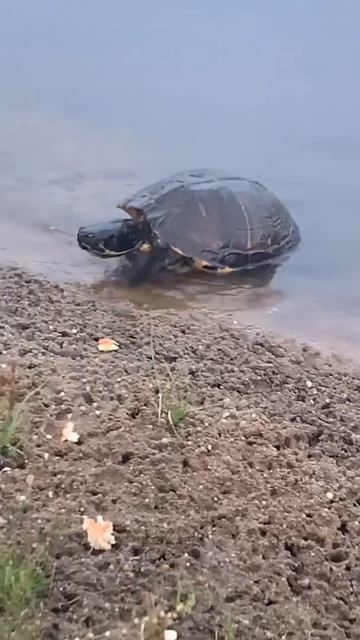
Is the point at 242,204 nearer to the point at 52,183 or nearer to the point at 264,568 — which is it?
the point at 52,183

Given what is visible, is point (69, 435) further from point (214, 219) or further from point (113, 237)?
point (214, 219)

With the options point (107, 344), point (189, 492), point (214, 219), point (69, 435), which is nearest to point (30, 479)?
point (69, 435)

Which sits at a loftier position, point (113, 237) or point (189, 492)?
point (189, 492)

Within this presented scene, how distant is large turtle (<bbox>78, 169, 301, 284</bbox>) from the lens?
6.32 meters

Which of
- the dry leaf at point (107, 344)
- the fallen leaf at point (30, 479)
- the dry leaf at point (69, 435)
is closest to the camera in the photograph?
the fallen leaf at point (30, 479)

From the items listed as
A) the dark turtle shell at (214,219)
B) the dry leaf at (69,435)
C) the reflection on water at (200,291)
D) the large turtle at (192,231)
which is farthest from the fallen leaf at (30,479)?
the dark turtle shell at (214,219)

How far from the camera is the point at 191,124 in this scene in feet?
27.7

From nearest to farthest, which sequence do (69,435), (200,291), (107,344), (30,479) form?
(30,479) → (69,435) → (107,344) → (200,291)

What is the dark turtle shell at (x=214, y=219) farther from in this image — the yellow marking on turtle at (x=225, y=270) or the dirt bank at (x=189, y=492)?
the dirt bank at (x=189, y=492)

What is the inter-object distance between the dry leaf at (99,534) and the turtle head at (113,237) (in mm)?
3451

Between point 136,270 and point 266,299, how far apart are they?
2.78 feet

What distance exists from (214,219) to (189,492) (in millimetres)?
3342

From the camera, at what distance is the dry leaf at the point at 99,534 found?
2908mm

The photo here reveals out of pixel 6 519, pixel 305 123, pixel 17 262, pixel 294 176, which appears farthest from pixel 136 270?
pixel 6 519
